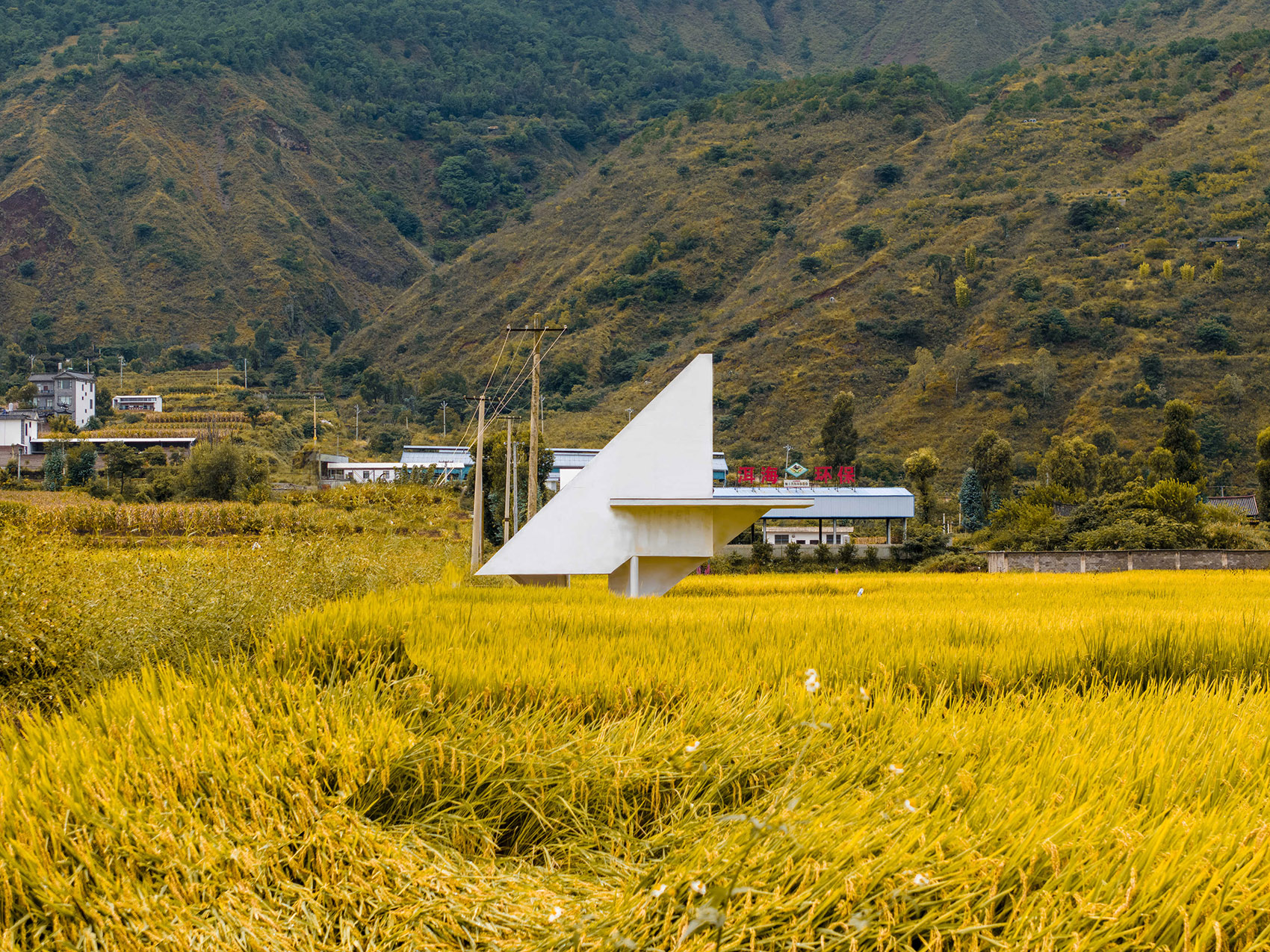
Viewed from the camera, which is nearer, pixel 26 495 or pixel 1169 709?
pixel 1169 709

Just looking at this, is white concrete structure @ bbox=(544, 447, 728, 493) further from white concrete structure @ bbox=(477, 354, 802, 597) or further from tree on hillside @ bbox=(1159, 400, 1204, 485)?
white concrete structure @ bbox=(477, 354, 802, 597)

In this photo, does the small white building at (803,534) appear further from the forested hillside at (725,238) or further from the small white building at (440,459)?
the small white building at (440,459)

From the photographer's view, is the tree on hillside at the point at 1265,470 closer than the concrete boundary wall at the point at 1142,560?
No

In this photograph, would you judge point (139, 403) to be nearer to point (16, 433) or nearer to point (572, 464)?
point (16, 433)

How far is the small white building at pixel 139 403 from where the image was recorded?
93.4 meters

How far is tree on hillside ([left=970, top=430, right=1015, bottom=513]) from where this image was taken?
169 ft

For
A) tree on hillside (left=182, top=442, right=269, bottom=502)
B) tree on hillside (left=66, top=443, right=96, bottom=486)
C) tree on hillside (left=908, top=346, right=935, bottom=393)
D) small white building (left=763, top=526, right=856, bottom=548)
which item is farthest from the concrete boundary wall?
tree on hillside (left=66, top=443, right=96, bottom=486)

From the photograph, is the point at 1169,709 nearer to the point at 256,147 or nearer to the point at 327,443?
the point at 327,443

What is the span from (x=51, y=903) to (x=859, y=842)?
3256mm

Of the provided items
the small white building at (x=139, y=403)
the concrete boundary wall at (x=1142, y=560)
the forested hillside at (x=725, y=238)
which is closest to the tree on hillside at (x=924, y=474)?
the forested hillside at (x=725, y=238)

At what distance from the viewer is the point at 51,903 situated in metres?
3.96

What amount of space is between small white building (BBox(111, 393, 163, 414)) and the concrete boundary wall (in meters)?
85.2

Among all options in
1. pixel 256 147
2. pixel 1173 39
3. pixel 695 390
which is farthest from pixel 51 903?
pixel 256 147

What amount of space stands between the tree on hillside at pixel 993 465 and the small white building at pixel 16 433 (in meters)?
69.8
